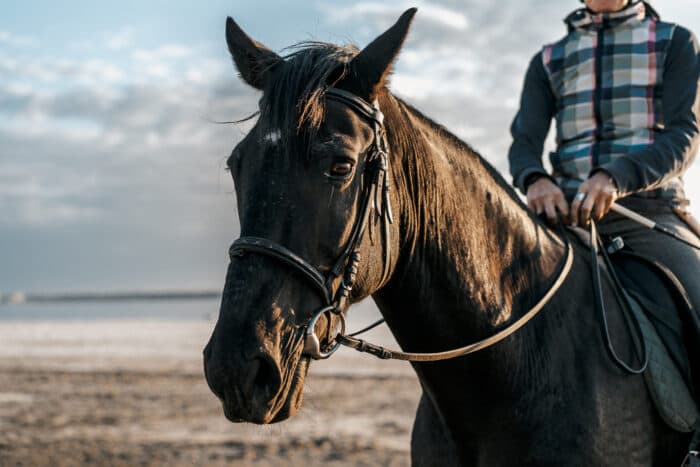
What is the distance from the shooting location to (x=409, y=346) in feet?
7.93

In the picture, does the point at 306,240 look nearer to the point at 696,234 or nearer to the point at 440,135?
the point at 440,135

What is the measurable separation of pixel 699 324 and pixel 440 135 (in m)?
1.27

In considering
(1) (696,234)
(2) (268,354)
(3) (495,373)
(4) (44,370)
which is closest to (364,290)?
(2) (268,354)

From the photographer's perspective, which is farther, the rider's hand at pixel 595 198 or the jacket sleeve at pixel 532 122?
the jacket sleeve at pixel 532 122

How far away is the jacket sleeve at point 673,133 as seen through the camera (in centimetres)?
291

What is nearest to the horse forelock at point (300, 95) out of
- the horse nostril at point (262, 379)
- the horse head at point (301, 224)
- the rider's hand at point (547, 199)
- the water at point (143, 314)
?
the horse head at point (301, 224)

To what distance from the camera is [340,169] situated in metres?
2.01

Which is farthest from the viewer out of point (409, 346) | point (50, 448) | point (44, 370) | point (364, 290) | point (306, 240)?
point (44, 370)

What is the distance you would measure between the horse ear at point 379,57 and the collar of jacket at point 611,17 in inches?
68.2

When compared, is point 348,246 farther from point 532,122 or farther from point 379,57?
point 532,122

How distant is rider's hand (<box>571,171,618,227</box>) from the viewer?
2848 millimetres

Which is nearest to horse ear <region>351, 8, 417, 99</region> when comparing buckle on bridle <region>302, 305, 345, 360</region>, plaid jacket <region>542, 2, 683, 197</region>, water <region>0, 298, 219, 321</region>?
buckle on bridle <region>302, 305, 345, 360</region>

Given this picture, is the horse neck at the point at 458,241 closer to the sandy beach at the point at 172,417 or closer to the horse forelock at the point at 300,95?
the horse forelock at the point at 300,95

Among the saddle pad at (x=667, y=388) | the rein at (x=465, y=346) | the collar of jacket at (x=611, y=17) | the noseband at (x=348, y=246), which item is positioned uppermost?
the collar of jacket at (x=611, y=17)
